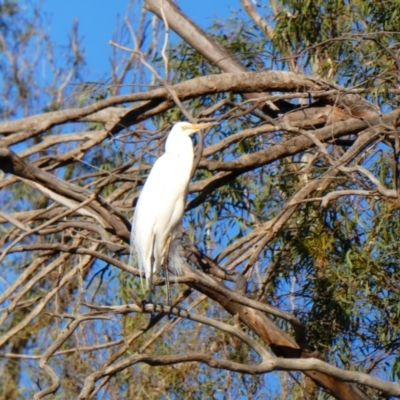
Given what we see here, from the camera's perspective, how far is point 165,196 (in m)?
4.00

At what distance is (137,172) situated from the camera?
4.47 meters

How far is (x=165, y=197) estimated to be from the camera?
13.1 ft

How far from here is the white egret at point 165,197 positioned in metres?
3.98

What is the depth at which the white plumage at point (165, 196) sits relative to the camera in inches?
157

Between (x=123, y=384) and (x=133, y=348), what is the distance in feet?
1.39

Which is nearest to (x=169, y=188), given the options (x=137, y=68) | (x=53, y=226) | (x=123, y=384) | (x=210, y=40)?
(x=53, y=226)

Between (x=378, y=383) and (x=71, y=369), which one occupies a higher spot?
(x=71, y=369)

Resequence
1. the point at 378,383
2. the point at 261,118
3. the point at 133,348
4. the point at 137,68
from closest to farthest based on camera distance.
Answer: the point at 378,383 → the point at 261,118 → the point at 133,348 → the point at 137,68

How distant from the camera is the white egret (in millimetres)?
3977

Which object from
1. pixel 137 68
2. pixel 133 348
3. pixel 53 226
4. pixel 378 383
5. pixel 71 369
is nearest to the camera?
pixel 378 383

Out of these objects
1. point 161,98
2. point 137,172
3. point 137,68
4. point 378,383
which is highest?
point 137,68

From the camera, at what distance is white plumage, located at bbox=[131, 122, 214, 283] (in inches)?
157

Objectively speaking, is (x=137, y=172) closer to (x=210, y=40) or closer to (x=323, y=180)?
(x=323, y=180)

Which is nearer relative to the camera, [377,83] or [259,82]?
[377,83]
